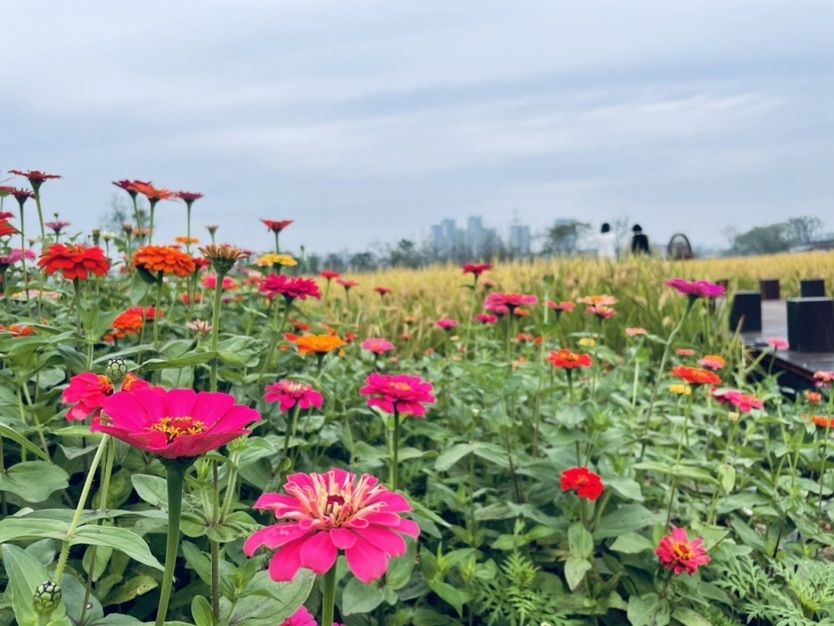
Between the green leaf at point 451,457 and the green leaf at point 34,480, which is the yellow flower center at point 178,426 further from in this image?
the green leaf at point 451,457

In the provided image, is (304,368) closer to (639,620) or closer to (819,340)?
(639,620)

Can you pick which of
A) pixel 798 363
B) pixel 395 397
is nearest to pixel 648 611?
pixel 395 397

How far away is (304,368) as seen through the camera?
90.6 inches

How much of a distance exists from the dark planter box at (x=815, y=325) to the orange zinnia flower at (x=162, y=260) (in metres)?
4.12

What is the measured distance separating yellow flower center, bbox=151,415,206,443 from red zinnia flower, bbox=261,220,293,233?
160 centimetres

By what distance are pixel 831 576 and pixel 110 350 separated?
1.79m

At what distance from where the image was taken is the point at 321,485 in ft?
2.52

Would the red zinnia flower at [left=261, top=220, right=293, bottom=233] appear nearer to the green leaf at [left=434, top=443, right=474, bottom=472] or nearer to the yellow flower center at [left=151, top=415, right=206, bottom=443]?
the green leaf at [left=434, top=443, right=474, bottom=472]

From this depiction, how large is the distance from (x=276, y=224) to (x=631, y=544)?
1404mm

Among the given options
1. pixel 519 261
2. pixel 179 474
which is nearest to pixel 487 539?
pixel 179 474

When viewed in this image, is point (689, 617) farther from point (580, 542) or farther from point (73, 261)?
point (73, 261)

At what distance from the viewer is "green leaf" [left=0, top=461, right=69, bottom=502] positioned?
1222 mm

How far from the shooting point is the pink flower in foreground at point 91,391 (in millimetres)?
1002

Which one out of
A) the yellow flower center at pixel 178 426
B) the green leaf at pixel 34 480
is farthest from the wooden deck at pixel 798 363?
the yellow flower center at pixel 178 426
